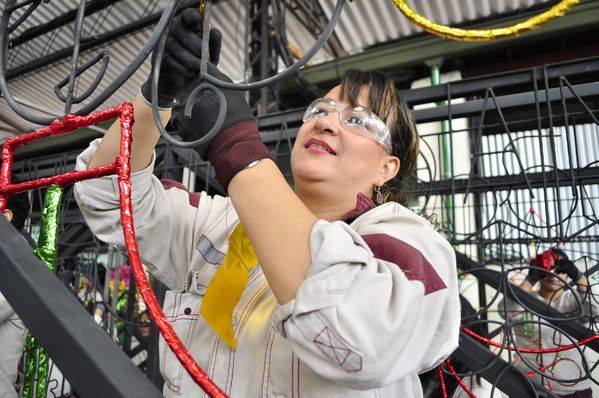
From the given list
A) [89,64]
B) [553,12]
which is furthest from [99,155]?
[553,12]

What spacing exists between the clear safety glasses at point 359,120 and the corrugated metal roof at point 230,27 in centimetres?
367

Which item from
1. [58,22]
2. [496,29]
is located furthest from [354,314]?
[58,22]

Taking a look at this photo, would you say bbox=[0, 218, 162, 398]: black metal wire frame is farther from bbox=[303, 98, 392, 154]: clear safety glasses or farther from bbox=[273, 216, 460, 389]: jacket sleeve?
bbox=[303, 98, 392, 154]: clear safety glasses

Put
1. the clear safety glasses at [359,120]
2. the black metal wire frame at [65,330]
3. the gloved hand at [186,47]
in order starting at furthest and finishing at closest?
the clear safety glasses at [359,120]
the gloved hand at [186,47]
the black metal wire frame at [65,330]

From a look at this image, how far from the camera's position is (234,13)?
5148 mm

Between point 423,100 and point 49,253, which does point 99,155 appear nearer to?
point 49,253

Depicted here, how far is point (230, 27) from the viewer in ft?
17.6

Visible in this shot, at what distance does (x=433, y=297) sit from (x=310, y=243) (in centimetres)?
20

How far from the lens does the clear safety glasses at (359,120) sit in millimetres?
941

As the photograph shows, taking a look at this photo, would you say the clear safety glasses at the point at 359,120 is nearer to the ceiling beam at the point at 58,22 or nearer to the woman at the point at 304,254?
the woman at the point at 304,254

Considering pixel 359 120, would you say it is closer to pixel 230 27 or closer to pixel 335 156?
pixel 335 156

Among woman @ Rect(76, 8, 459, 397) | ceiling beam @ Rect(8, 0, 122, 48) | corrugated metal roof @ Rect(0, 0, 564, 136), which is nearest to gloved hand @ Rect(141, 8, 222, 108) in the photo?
woman @ Rect(76, 8, 459, 397)

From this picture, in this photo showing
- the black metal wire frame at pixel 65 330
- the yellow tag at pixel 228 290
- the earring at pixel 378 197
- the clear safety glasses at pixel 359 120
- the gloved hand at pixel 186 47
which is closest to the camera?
the black metal wire frame at pixel 65 330

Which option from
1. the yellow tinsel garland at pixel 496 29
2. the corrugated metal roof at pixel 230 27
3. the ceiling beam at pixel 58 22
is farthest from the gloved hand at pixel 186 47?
the ceiling beam at pixel 58 22
